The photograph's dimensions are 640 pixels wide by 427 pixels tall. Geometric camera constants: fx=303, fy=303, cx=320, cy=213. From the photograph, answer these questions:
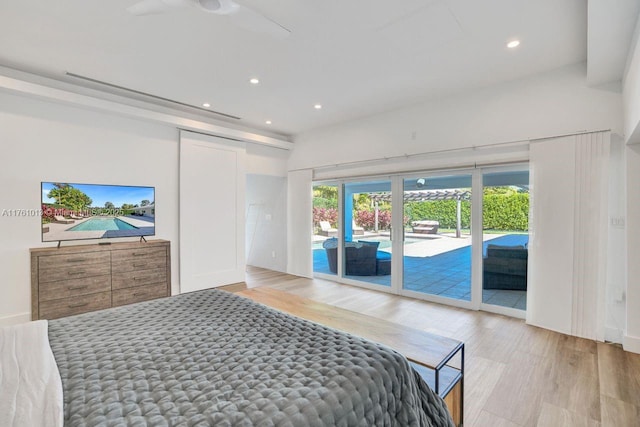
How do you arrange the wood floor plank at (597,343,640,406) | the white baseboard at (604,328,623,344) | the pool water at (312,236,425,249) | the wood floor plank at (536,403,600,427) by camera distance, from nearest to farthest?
the wood floor plank at (536,403,600,427) < the wood floor plank at (597,343,640,406) < the white baseboard at (604,328,623,344) < the pool water at (312,236,425,249)

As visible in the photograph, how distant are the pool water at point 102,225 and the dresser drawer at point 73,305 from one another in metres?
0.87

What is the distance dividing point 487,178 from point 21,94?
5734mm

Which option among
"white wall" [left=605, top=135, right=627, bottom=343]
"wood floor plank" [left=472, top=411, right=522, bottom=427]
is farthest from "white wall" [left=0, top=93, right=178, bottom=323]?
"white wall" [left=605, top=135, right=627, bottom=343]

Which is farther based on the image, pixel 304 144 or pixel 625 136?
pixel 304 144

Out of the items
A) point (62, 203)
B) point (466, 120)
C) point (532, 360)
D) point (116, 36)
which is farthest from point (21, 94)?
point (532, 360)

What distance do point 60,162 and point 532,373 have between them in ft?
18.1

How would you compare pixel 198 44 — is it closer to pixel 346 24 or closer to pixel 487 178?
pixel 346 24

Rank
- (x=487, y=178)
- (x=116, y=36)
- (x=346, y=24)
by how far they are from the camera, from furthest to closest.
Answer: (x=487, y=178) → (x=116, y=36) → (x=346, y=24)

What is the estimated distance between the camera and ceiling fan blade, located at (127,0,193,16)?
2.01 metres

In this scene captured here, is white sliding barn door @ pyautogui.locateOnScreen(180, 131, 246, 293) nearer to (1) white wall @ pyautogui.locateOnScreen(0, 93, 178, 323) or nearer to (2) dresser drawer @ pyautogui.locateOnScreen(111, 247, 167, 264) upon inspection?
(1) white wall @ pyautogui.locateOnScreen(0, 93, 178, 323)

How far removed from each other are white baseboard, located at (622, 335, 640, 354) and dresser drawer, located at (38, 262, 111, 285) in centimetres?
564

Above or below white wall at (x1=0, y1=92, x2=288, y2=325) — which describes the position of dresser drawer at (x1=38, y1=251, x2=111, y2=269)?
below

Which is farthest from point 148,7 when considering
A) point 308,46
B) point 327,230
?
point 327,230

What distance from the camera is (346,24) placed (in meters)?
2.62
